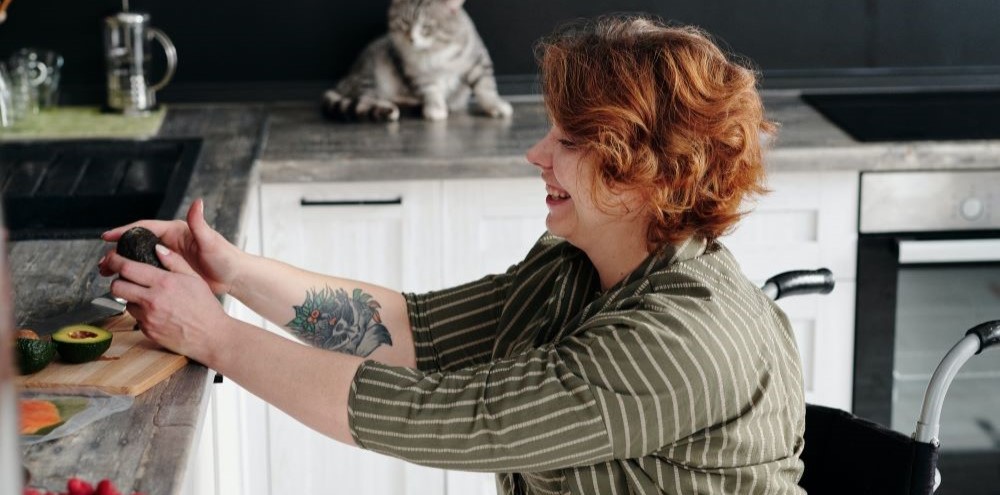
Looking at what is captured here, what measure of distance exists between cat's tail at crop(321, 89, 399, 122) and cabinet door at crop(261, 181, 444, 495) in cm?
34

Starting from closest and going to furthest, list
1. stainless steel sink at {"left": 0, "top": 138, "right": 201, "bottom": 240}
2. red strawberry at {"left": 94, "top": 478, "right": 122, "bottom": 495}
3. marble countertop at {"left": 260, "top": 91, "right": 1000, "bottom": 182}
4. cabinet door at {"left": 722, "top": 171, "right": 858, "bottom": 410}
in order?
red strawberry at {"left": 94, "top": 478, "right": 122, "bottom": 495} < stainless steel sink at {"left": 0, "top": 138, "right": 201, "bottom": 240} < marble countertop at {"left": 260, "top": 91, "right": 1000, "bottom": 182} < cabinet door at {"left": 722, "top": 171, "right": 858, "bottom": 410}

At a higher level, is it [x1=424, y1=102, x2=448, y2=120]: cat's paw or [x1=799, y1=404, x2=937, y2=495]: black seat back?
[x1=424, y1=102, x2=448, y2=120]: cat's paw

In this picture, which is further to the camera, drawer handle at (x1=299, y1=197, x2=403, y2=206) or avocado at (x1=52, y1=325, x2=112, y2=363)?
drawer handle at (x1=299, y1=197, x2=403, y2=206)

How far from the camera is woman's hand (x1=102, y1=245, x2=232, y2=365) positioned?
1495mm

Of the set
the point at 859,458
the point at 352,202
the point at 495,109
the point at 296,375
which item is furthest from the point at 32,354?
the point at 495,109

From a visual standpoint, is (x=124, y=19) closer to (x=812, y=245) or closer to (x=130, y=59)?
(x=130, y=59)

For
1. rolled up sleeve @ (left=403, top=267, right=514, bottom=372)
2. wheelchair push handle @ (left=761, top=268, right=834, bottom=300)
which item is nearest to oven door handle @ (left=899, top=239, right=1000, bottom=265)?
wheelchair push handle @ (left=761, top=268, right=834, bottom=300)

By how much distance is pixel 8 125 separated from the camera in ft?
9.61

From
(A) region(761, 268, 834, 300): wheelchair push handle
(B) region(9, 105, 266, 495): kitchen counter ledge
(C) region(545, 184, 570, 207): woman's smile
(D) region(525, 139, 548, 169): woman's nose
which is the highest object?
(D) region(525, 139, 548, 169): woman's nose

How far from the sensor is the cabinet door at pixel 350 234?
2764mm

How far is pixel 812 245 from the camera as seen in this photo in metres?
2.84

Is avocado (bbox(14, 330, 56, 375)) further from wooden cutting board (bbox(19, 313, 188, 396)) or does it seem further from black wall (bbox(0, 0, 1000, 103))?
black wall (bbox(0, 0, 1000, 103))

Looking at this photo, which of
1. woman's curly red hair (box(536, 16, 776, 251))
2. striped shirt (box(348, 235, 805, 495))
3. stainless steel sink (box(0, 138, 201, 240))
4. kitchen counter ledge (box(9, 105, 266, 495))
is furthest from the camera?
stainless steel sink (box(0, 138, 201, 240))

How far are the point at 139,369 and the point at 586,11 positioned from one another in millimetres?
2088
